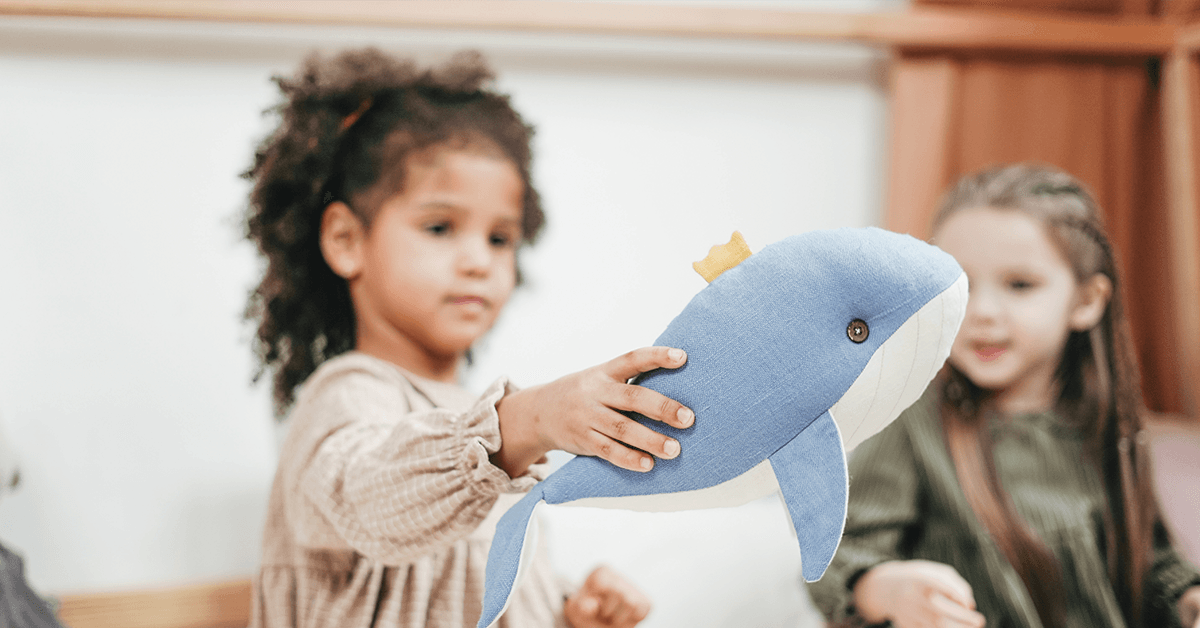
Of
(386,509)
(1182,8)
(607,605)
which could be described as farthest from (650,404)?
(1182,8)

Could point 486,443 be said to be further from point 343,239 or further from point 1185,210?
point 1185,210

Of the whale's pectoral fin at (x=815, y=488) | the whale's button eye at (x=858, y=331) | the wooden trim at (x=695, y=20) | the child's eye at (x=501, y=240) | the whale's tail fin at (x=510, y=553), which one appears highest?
the wooden trim at (x=695, y=20)

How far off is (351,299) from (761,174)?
1.56 ft

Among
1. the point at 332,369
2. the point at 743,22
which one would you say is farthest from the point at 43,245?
the point at 743,22

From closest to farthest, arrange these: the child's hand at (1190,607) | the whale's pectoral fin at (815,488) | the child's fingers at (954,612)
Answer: the whale's pectoral fin at (815,488), the child's fingers at (954,612), the child's hand at (1190,607)

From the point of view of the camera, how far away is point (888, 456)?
31.6 inches

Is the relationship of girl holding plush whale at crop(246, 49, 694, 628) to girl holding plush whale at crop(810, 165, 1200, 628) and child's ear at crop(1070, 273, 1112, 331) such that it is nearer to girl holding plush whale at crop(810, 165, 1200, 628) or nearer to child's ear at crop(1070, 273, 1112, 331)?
girl holding plush whale at crop(810, 165, 1200, 628)

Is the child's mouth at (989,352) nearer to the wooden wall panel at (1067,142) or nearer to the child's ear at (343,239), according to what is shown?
the wooden wall panel at (1067,142)

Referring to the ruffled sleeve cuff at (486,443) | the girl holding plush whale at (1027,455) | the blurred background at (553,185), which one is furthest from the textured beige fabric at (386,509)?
the girl holding plush whale at (1027,455)

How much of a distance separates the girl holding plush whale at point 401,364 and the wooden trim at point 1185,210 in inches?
28.9

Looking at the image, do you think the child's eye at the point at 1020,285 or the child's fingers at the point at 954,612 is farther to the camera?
the child's eye at the point at 1020,285

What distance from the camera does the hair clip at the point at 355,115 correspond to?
718mm

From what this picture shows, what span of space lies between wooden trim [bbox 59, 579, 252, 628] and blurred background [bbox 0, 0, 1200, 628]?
17 mm

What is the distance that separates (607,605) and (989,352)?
1.46 ft
